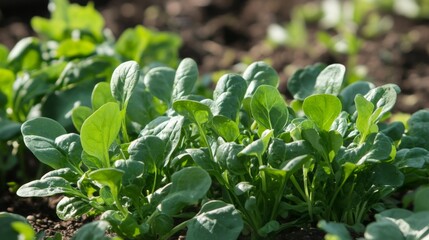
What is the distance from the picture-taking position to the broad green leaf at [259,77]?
7.48ft

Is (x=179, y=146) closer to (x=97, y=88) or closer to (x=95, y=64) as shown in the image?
(x=97, y=88)

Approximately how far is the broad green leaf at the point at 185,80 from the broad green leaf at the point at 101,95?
188 millimetres

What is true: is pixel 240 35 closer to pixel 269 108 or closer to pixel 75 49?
pixel 75 49

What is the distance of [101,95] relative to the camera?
89.9 inches

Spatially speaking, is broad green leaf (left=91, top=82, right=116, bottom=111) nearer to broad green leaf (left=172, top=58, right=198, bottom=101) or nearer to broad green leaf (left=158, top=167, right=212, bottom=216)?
broad green leaf (left=172, top=58, right=198, bottom=101)

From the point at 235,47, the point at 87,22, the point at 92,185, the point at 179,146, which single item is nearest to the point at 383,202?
the point at 179,146

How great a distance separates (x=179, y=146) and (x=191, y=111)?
18 centimetres

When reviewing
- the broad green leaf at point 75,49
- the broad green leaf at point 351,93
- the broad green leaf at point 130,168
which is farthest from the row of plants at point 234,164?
the broad green leaf at point 75,49

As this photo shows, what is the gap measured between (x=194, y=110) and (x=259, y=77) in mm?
347

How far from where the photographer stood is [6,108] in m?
2.75

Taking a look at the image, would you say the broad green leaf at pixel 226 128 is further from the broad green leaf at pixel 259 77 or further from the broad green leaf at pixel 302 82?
the broad green leaf at pixel 302 82

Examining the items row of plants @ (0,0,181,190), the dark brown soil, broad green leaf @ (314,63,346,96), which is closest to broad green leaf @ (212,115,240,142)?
broad green leaf @ (314,63,346,96)

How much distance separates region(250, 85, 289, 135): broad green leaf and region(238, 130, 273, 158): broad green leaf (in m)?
0.14

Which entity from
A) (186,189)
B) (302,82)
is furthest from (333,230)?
(302,82)
